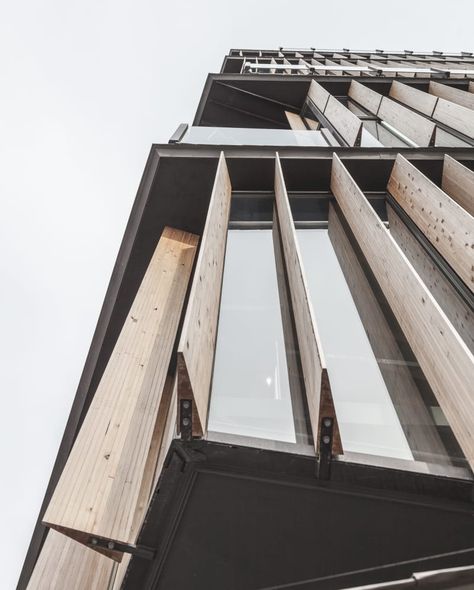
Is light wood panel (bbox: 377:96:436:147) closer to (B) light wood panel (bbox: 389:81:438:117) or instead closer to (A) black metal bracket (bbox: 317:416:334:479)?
(B) light wood panel (bbox: 389:81:438:117)

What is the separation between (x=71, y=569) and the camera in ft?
12.8

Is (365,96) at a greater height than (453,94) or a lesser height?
greater

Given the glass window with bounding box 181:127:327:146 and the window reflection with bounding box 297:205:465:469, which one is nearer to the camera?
the window reflection with bounding box 297:205:465:469

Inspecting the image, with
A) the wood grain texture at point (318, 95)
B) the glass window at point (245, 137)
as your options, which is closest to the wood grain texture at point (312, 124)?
the wood grain texture at point (318, 95)

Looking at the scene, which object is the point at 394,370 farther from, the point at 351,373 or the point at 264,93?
the point at 264,93

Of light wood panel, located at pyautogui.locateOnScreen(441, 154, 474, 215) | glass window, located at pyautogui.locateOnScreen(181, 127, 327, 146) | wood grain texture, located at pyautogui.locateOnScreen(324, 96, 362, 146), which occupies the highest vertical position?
wood grain texture, located at pyautogui.locateOnScreen(324, 96, 362, 146)

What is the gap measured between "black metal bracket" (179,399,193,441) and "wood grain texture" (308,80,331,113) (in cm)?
966

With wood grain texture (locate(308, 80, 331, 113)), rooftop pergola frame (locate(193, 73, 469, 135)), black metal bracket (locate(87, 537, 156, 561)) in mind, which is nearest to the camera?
black metal bracket (locate(87, 537, 156, 561))

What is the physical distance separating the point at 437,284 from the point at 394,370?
1309mm

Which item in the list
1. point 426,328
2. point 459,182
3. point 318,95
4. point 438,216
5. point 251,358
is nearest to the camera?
point 426,328

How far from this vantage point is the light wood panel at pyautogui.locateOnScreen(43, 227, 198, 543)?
9.66ft

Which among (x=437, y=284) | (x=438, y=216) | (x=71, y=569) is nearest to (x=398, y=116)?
(x=438, y=216)

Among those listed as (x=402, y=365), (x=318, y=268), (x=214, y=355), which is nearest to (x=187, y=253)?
(x=318, y=268)

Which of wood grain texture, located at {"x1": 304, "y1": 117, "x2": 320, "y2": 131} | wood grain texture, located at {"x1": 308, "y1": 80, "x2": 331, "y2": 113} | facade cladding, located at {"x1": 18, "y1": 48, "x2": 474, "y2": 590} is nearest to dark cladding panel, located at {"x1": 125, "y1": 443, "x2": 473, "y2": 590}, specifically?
facade cladding, located at {"x1": 18, "y1": 48, "x2": 474, "y2": 590}
